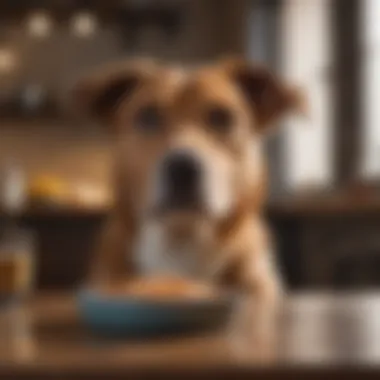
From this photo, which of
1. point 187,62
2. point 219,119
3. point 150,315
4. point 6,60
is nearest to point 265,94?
point 219,119

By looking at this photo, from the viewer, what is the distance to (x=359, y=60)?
10.3ft

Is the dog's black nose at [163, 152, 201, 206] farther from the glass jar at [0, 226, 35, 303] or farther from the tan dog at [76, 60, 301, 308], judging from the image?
the glass jar at [0, 226, 35, 303]

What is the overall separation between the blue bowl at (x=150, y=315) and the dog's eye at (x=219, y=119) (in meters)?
0.54

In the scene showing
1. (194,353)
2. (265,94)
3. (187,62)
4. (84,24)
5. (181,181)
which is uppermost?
(84,24)

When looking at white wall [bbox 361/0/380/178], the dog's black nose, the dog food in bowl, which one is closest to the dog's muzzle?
the dog's black nose

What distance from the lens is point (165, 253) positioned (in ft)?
4.10

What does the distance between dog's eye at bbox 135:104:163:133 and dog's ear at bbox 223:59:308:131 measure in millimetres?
138

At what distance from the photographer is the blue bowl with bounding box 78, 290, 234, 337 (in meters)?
0.78

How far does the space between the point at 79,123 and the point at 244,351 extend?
2.84 meters

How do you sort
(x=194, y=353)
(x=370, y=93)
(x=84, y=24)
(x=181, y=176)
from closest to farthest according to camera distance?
1. (x=194, y=353)
2. (x=181, y=176)
3. (x=370, y=93)
4. (x=84, y=24)

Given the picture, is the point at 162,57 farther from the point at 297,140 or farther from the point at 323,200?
the point at 323,200

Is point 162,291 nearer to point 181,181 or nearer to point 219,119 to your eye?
point 181,181

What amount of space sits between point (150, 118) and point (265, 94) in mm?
170

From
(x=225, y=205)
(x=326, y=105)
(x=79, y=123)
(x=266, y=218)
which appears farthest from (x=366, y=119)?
(x=225, y=205)
